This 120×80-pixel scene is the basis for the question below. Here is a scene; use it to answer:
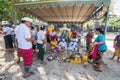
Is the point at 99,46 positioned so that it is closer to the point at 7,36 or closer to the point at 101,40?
the point at 101,40

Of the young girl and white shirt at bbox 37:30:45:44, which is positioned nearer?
the young girl

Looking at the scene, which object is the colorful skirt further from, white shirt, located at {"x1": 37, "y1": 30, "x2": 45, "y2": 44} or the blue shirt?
the blue shirt

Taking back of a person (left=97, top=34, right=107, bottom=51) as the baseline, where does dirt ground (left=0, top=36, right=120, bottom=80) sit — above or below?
below

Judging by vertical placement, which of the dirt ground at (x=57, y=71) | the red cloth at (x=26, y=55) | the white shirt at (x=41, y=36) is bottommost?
the dirt ground at (x=57, y=71)

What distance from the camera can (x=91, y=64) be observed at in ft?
21.4

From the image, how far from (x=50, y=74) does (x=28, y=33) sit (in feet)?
5.70

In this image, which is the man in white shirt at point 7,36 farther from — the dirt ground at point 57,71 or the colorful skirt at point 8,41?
the dirt ground at point 57,71

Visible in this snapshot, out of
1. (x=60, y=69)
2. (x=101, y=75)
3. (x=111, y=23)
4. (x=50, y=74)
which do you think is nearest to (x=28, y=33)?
(x=50, y=74)

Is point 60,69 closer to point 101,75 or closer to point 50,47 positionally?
point 101,75

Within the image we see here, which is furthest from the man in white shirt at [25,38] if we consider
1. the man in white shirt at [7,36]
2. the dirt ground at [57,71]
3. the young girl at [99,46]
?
the man in white shirt at [7,36]

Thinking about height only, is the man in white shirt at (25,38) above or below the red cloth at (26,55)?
above

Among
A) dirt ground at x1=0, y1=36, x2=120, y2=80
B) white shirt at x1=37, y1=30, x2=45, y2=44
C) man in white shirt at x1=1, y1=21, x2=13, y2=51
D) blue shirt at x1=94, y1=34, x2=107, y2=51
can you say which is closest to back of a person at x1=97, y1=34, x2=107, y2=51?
blue shirt at x1=94, y1=34, x2=107, y2=51

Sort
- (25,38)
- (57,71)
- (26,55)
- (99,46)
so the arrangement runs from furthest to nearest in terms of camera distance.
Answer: (99,46) < (57,71) < (26,55) < (25,38)

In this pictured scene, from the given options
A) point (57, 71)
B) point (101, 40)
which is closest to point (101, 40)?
point (101, 40)
